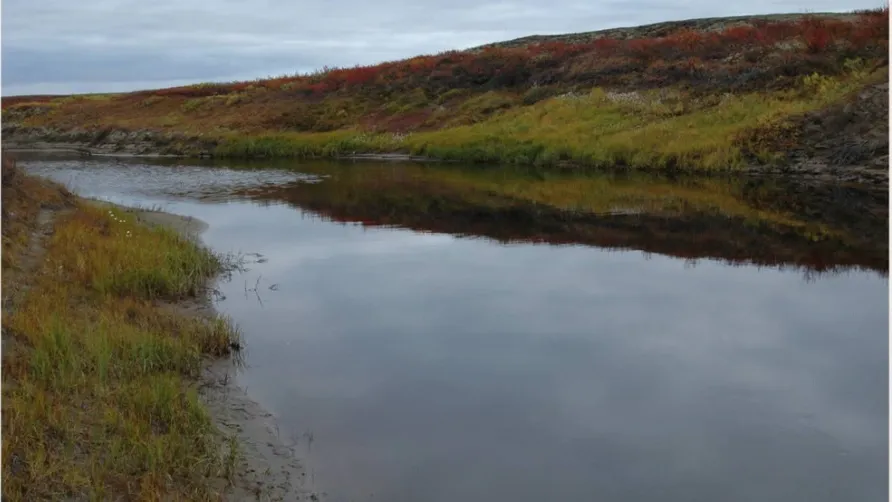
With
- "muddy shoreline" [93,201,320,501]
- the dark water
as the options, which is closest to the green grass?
the dark water

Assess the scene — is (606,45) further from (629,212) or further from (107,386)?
(107,386)

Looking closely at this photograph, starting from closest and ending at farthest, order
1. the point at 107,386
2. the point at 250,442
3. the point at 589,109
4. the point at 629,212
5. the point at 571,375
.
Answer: the point at 250,442 < the point at 107,386 < the point at 571,375 < the point at 629,212 < the point at 589,109

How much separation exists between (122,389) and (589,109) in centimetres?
3255

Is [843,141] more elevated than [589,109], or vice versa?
[589,109]

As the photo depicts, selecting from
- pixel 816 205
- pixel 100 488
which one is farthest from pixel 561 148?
pixel 100 488

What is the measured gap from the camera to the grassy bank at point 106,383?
5.40 meters

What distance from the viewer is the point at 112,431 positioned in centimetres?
612

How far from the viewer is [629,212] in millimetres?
20547

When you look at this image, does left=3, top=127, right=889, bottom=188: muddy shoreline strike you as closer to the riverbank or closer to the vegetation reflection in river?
the vegetation reflection in river

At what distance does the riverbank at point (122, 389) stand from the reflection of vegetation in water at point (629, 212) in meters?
8.56

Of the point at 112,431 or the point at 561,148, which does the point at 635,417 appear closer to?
the point at 112,431

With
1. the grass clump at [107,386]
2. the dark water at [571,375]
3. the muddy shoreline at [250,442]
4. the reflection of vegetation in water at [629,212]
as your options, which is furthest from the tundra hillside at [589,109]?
the muddy shoreline at [250,442]

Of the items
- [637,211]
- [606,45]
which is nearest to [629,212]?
[637,211]

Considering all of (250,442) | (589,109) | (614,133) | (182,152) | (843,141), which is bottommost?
(250,442)
